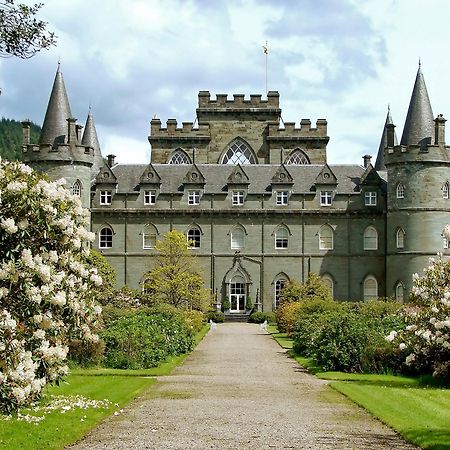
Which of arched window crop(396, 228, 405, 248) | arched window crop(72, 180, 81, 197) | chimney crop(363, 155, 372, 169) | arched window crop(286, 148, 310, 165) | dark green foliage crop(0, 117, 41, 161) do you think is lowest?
arched window crop(396, 228, 405, 248)

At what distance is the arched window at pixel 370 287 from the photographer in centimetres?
5816

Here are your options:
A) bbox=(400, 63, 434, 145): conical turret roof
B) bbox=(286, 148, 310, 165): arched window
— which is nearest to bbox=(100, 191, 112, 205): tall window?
bbox=(286, 148, 310, 165): arched window

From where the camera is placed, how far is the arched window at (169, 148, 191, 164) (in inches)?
2608

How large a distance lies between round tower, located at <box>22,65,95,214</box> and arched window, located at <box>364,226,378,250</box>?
18743 millimetres

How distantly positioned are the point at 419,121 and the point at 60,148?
22.4 m

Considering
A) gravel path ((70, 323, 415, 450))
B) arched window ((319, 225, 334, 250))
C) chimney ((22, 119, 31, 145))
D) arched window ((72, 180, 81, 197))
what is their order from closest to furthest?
gravel path ((70, 323, 415, 450)) → arched window ((72, 180, 81, 197)) → chimney ((22, 119, 31, 145)) → arched window ((319, 225, 334, 250))

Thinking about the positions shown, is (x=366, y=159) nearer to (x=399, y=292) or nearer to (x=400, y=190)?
(x=400, y=190)

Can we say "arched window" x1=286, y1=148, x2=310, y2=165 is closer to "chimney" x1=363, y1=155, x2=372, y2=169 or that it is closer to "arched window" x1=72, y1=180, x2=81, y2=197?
"chimney" x1=363, y1=155, x2=372, y2=169

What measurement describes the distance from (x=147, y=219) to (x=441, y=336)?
40.7m

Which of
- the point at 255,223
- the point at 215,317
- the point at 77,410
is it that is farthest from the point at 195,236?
the point at 77,410

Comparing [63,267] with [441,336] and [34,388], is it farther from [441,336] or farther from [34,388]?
[441,336]

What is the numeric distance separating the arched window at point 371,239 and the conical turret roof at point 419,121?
6435 mm

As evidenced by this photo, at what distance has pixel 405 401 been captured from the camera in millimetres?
16812

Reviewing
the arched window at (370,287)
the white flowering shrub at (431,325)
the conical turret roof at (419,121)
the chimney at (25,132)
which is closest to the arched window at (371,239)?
the arched window at (370,287)
